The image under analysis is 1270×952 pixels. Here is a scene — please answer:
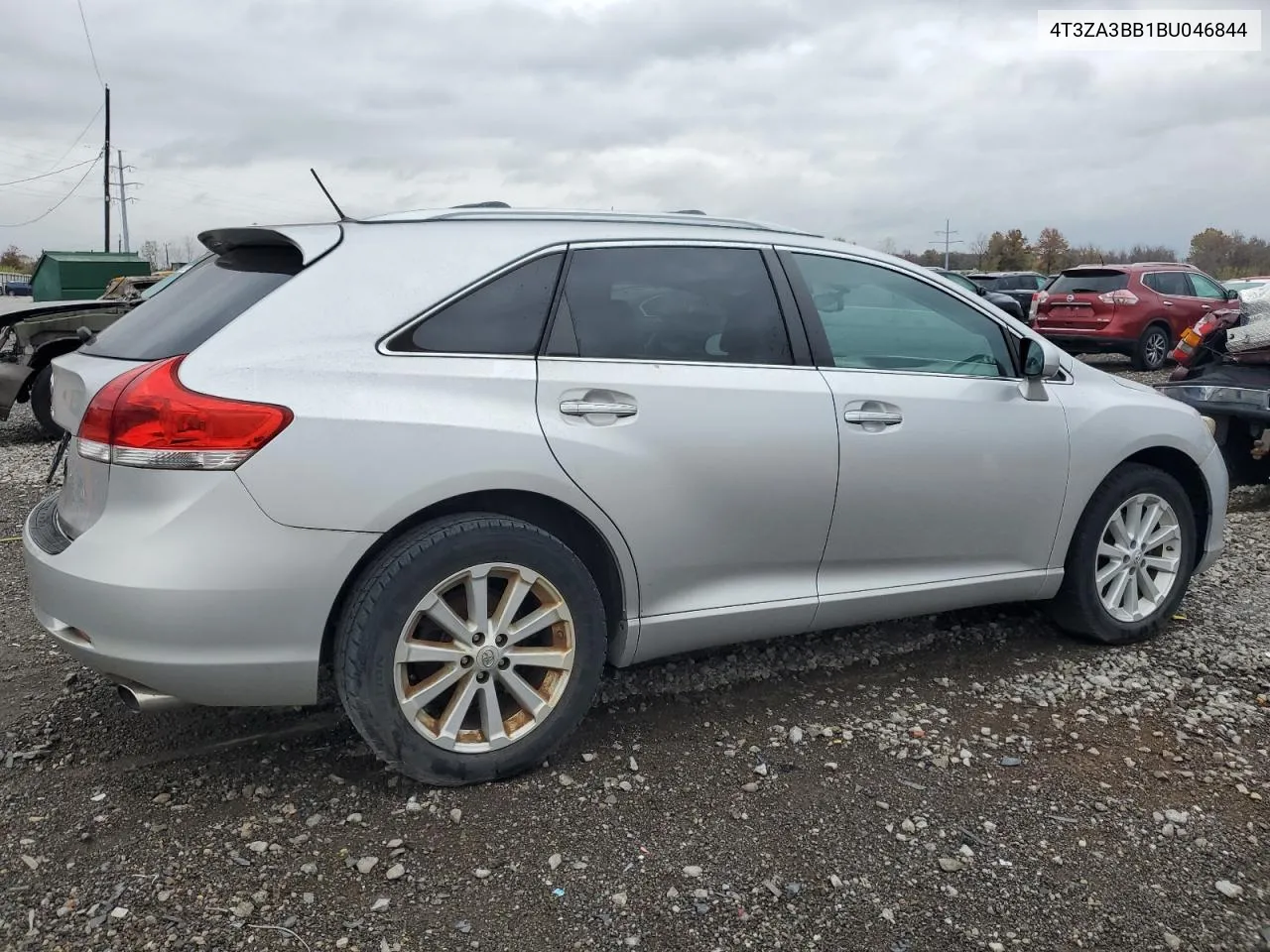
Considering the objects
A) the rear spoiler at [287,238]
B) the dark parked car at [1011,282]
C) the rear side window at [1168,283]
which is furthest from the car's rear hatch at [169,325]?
the dark parked car at [1011,282]

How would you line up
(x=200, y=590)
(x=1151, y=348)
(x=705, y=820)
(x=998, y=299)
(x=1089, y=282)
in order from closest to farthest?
1. (x=200, y=590)
2. (x=705, y=820)
3. (x=998, y=299)
4. (x=1151, y=348)
5. (x=1089, y=282)

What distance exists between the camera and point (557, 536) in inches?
123

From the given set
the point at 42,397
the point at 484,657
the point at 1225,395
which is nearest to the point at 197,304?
the point at 484,657

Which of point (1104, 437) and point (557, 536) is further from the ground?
point (1104, 437)

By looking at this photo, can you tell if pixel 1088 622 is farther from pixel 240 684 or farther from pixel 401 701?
pixel 240 684

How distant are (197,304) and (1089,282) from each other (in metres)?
15.9

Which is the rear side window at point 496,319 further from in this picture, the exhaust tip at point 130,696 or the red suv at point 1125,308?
the red suv at point 1125,308

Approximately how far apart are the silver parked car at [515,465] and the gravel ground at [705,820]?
31 cm

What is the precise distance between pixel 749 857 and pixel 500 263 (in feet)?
5.97

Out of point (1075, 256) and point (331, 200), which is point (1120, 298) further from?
point (1075, 256)

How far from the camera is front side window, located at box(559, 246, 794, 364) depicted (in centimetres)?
320

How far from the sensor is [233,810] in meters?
2.94

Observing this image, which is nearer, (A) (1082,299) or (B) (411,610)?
(B) (411,610)

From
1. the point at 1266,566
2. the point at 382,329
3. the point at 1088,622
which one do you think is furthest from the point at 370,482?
the point at 1266,566
